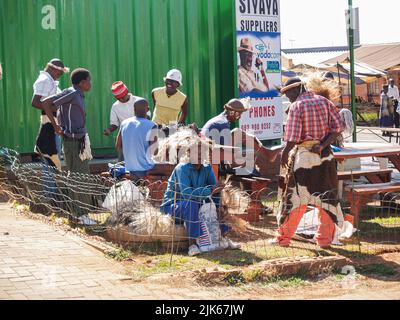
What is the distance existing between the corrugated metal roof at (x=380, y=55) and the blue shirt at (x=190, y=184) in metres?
21.5

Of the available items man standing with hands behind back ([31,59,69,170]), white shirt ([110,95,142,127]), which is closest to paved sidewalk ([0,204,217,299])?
man standing with hands behind back ([31,59,69,170])

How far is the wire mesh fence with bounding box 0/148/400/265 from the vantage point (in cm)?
717

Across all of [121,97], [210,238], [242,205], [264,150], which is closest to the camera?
[210,238]

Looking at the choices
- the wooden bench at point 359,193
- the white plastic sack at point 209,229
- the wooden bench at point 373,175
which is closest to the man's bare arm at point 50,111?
the white plastic sack at point 209,229

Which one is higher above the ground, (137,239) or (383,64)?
(383,64)

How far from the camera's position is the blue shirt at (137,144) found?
8320 mm

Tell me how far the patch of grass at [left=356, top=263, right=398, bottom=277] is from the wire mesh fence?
22.0 inches

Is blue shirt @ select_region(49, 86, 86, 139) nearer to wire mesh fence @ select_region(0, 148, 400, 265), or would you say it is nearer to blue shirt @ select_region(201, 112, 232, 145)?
wire mesh fence @ select_region(0, 148, 400, 265)

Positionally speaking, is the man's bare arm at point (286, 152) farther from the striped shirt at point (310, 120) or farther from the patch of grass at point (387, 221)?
the patch of grass at point (387, 221)

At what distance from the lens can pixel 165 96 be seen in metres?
9.95

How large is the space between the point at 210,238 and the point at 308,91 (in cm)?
185

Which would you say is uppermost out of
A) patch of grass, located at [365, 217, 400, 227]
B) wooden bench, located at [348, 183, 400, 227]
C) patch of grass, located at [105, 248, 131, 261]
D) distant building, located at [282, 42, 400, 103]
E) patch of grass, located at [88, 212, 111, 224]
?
distant building, located at [282, 42, 400, 103]
